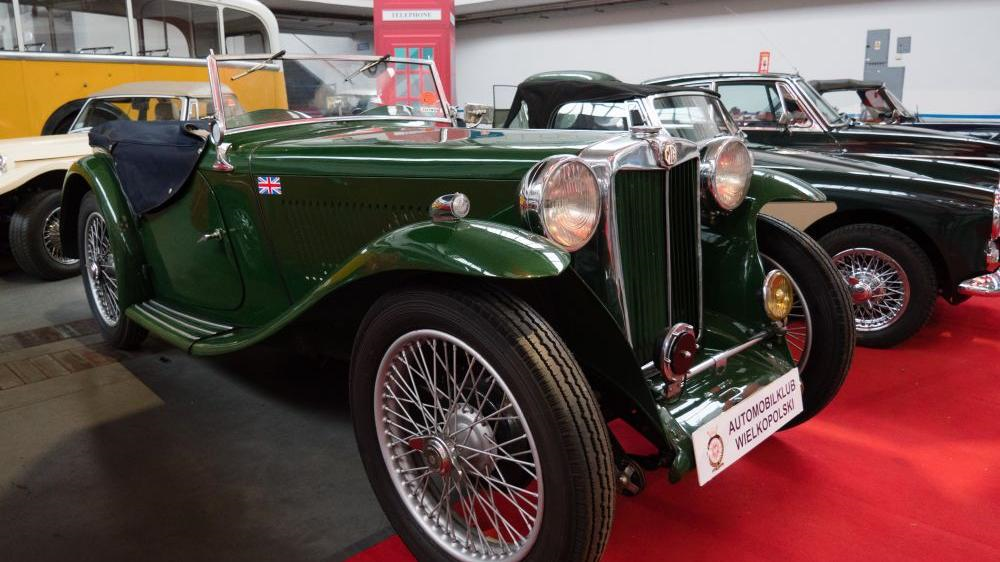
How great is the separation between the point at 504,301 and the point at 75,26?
679 centimetres

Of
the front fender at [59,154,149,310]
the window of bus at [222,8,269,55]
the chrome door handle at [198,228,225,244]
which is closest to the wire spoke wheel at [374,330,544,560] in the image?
the chrome door handle at [198,228,225,244]

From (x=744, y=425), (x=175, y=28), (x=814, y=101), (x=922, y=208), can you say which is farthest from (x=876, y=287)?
(x=175, y=28)

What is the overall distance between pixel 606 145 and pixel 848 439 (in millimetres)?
1494

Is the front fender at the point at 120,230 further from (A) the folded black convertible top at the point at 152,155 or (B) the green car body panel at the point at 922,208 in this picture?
(B) the green car body panel at the point at 922,208

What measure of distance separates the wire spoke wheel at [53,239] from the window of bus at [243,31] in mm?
3469

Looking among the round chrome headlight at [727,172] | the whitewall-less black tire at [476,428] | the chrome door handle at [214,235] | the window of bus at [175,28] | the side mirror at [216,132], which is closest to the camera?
the whitewall-less black tire at [476,428]

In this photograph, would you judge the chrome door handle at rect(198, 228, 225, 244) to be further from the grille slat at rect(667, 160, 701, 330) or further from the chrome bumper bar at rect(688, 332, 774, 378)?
the chrome bumper bar at rect(688, 332, 774, 378)

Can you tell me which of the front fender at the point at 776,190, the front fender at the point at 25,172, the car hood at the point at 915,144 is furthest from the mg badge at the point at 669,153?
the front fender at the point at 25,172

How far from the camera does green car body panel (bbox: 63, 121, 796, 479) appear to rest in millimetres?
1660

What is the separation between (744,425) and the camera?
1.84 m

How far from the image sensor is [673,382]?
186cm

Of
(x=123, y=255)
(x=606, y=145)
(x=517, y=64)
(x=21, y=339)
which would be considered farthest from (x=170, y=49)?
(x=606, y=145)

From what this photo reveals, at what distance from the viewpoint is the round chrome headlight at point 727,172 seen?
2.10 metres

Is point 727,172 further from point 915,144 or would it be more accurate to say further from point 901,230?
point 915,144
